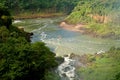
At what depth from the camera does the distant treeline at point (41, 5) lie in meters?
83.9

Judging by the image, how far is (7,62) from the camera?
23.6m

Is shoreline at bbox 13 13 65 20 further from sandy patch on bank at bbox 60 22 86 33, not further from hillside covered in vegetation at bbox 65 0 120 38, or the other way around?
sandy patch on bank at bbox 60 22 86 33

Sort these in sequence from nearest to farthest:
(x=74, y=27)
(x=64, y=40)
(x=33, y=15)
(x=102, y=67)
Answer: (x=102, y=67) → (x=64, y=40) → (x=74, y=27) → (x=33, y=15)

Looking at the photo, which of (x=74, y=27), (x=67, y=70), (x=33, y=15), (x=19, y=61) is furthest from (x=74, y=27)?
(x=19, y=61)

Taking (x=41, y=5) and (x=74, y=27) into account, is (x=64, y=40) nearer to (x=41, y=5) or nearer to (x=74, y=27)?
(x=74, y=27)

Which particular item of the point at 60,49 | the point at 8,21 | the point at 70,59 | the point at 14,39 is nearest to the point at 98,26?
the point at 60,49

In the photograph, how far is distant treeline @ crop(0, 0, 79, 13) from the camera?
83.9 m

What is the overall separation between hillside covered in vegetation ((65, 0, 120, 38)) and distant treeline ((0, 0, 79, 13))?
1381 cm

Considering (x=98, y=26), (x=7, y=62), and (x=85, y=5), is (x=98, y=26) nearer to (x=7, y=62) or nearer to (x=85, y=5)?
(x=85, y=5)

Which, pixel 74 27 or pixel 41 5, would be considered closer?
pixel 74 27

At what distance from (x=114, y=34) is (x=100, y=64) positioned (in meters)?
19.1

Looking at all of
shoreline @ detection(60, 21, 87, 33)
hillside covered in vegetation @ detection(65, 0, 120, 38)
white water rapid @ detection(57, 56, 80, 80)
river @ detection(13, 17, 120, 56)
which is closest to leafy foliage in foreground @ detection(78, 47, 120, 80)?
white water rapid @ detection(57, 56, 80, 80)

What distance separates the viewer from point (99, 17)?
66.1 metres

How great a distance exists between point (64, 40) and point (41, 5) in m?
35.2
